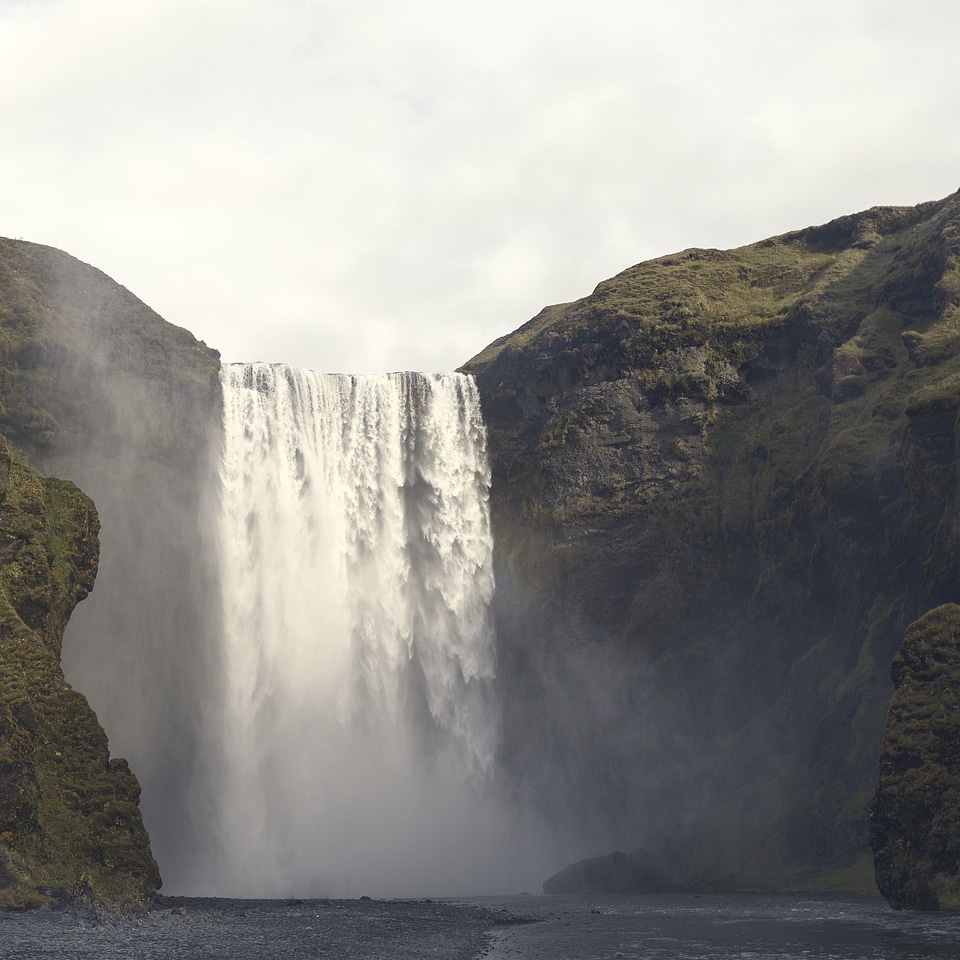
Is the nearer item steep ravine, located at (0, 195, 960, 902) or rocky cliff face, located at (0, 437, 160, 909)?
rocky cliff face, located at (0, 437, 160, 909)

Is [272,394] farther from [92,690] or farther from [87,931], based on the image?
[87,931]

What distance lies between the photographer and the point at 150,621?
205 ft

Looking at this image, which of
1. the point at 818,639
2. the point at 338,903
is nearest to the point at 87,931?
the point at 338,903

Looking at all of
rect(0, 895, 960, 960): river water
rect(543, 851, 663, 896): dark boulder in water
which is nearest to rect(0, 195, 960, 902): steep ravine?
rect(543, 851, 663, 896): dark boulder in water

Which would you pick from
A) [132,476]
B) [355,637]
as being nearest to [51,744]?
[132,476]

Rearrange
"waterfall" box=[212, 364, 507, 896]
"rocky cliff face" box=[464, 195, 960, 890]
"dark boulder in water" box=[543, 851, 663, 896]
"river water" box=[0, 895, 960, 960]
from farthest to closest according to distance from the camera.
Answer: "waterfall" box=[212, 364, 507, 896], "dark boulder in water" box=[543, 851, 663, 896], "rocky cliff face" box=[464, 195, 960, 890], "river water" box=[0, 895, 960, 960]

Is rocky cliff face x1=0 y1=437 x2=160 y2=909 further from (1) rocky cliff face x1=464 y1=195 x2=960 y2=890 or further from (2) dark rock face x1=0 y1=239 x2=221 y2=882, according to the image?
(1) rocky cliff face x1=464 y1=195 x2=960 y2=890

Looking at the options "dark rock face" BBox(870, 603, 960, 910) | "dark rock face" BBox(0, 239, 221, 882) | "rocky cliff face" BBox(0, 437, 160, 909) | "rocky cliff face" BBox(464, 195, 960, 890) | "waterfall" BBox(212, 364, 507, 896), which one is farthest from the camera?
"waterfall" BBox(212, 364, 507, 896)

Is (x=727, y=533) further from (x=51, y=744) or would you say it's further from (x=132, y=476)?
(x=51, y=744)

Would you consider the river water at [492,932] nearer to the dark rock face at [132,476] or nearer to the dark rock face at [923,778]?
the dark rock face at [923,778]

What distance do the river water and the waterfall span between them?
47.9ft

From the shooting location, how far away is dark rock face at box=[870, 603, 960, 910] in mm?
36875

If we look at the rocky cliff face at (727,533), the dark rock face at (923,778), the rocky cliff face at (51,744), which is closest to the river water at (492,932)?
the dark rock face at (923,778)

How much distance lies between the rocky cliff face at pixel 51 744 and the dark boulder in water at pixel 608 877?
79.7ft
